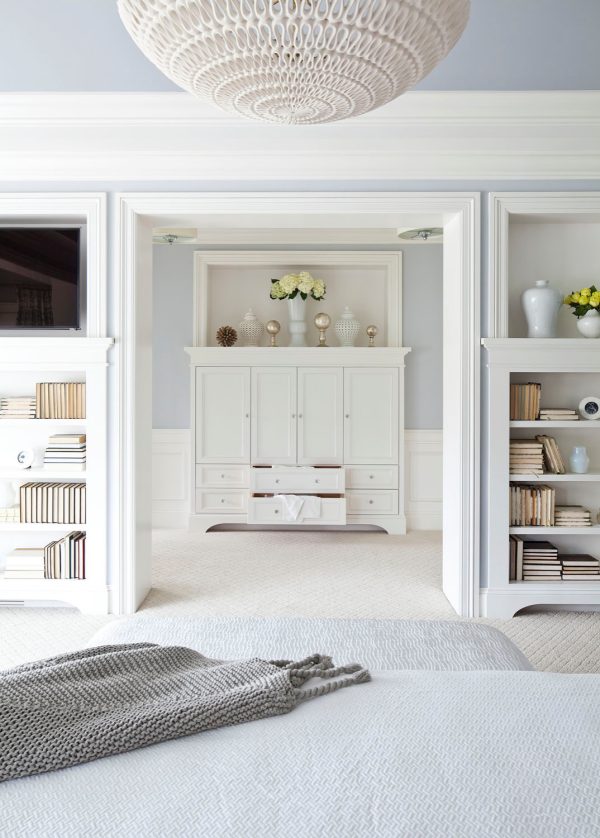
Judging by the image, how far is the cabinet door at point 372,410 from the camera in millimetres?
5664

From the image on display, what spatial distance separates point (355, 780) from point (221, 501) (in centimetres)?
469

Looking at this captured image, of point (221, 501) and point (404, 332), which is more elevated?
point (404, 332)

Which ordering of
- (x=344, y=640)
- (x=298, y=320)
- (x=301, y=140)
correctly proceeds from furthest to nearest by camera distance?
1. (x=298, y=320)
2. (x=301, y=140)
3. (x=344, y=640)

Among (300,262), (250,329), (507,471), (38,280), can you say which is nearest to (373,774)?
(507,471)

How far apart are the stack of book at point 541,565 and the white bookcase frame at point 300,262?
2.60 metres

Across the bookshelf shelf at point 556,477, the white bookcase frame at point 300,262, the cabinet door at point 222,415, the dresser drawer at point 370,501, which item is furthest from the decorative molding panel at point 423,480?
the bookshelf shelf at point 556,477

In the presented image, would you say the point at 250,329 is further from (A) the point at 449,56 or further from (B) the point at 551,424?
(A) the point at 449,56

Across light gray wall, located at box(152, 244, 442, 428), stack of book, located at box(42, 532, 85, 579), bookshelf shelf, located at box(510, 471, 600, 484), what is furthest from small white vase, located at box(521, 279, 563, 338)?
stack of book, located at box(42, 532, 85, 579)

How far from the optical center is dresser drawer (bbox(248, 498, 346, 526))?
5.43 meters

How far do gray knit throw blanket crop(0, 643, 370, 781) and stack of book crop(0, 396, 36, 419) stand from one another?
2378 millimetres

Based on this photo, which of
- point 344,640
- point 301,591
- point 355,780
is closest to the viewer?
point 355,780

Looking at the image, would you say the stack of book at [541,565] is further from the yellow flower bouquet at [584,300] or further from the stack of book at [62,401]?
the stack of book at [62,401]

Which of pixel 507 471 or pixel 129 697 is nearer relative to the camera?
pixel 129 697

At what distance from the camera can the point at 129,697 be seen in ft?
4.27
